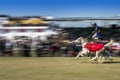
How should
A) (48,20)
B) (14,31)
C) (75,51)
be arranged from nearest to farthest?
(75,51) → (14,31) → (48,20)

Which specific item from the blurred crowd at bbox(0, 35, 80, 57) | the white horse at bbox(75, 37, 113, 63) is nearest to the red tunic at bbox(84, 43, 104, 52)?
the white horse at bbox(75, 37, 113, 63)

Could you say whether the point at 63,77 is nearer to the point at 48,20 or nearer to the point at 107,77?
the point at 107,77

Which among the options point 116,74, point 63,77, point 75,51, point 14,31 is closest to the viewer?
point 63,77

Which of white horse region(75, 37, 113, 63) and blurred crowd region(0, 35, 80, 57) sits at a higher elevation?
white horse region(75, 37, 113, 63)

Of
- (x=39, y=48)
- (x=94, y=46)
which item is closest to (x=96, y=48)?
(x=94, y=46)

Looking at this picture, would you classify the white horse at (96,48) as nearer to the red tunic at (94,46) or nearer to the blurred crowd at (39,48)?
the red tunic at (94,46)

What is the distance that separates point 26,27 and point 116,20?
852 cm

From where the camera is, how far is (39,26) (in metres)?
36.5

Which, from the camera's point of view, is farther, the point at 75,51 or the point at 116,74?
the point at 75,51

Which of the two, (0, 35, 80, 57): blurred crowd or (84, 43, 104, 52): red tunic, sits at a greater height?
(84, 43, 104, 52): red tunic

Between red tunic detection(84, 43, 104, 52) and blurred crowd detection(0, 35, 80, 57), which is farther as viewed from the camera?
blurred crowd detection(0, 35, 80, 57)

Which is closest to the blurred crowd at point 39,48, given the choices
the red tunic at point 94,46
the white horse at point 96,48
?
the white horse at point 96,48

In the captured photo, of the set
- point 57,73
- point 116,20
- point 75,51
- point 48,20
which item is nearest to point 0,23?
point 48,20

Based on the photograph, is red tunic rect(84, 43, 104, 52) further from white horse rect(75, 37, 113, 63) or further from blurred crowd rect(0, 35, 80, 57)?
blurred crowd rect(0, 35, 80, 57)
